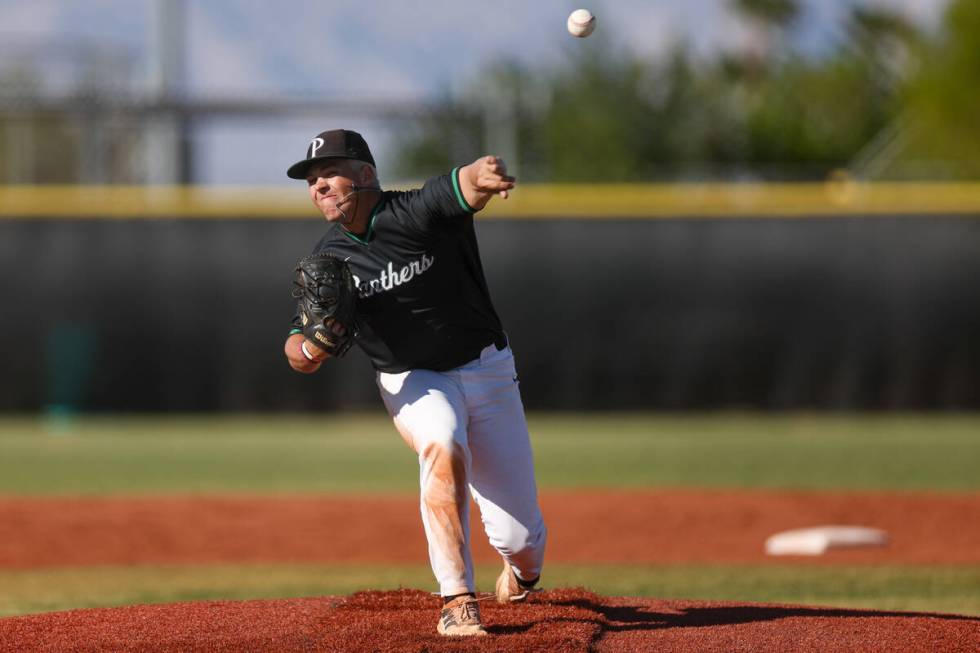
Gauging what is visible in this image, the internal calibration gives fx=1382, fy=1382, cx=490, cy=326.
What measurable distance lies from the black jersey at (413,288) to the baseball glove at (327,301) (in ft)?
0.34

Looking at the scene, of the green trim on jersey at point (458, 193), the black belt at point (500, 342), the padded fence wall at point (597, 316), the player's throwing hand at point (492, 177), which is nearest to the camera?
the player's throwing hand at point (492, 177)

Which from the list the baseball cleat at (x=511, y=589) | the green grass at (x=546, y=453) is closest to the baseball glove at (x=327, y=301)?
the baseball cleat at (x=511, y=589)

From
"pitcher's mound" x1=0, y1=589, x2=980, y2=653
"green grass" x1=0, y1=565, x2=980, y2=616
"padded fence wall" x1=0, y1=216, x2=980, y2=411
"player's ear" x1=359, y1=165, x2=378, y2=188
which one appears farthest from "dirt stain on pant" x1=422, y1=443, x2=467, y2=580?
"padded fence wall" x1=0, y1=216, x2=980, y2=411

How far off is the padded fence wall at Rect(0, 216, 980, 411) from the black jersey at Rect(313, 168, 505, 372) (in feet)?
30.6

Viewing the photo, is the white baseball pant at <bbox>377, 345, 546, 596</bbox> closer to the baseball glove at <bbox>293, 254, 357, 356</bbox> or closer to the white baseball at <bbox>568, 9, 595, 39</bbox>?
the baseball glove at <bbox>293, 254, 357, 356</bbox>

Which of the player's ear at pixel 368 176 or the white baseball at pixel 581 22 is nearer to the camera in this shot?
the player's ear at pixel 368 176

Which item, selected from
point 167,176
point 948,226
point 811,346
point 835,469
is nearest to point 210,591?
point 835,469

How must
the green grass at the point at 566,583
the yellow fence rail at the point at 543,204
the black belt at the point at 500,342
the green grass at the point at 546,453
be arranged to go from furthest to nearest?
the yellow fence rail at the point at 543,204, the green grass at the point at 546,453, the green grass at the point at 566,583, the black belt at the point at 500,342

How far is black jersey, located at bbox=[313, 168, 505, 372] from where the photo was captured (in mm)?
4180

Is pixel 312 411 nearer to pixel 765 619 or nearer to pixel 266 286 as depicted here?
pixel 266 286

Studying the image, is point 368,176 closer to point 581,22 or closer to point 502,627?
point 581,22

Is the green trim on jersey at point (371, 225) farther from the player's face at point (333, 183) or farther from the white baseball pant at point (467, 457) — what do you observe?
the white baseball pant at point (467, 457)

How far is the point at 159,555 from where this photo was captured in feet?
24.2

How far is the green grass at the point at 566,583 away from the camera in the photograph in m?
5.76
